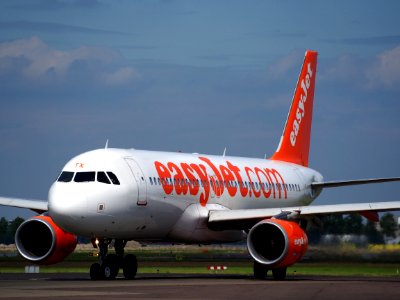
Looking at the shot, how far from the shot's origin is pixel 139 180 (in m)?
37.8

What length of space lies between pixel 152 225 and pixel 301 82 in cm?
1788

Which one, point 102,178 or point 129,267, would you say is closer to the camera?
point 102,178

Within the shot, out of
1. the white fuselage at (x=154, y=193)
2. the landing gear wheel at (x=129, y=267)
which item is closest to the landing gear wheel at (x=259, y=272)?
the white fuselage at (x=154, y=193)

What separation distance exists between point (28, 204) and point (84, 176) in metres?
6.35

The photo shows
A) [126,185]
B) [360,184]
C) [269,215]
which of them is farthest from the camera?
[360,184]

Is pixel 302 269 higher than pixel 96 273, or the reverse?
pixel 302 269

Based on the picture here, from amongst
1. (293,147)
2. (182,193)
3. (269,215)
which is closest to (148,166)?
(182,193)

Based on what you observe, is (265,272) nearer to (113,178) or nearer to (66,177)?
(113,178)

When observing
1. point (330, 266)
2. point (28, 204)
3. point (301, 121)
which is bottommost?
→ point (330, 266)

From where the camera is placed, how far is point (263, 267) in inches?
1497

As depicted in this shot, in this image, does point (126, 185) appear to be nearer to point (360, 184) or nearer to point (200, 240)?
point (200, 240)

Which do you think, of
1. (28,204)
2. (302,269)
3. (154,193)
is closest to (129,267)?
(154,193)

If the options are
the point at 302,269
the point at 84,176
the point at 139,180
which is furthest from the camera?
the point at 302,269

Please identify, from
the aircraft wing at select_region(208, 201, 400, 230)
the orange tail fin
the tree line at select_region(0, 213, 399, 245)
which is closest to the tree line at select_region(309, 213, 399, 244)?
the tree line at select_region(0, 213, 399, 245)
